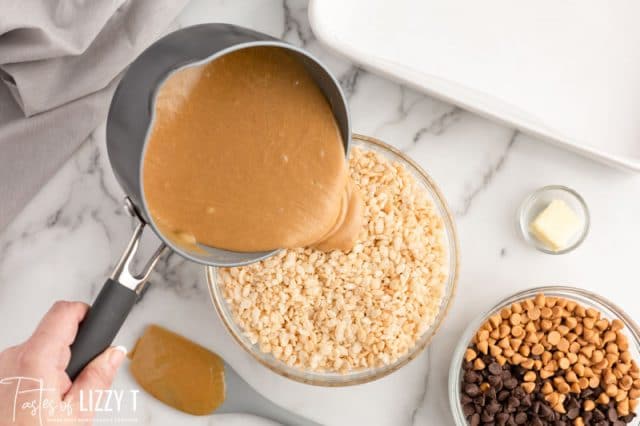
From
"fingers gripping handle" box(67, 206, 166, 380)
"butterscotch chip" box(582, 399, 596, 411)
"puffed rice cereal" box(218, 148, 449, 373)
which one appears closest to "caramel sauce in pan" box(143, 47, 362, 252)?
"fingers gripping handle" box(67, 206, 166, 380)

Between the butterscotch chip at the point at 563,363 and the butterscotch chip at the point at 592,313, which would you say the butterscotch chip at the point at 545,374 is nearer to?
the butterscotch chip at the point at 563,363

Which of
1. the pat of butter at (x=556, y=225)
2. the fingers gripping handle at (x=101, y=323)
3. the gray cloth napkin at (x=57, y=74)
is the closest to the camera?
A: the fingers gripping handle at (x=101, y=323)

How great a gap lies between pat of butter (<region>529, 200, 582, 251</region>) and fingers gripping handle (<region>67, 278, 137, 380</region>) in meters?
0.85

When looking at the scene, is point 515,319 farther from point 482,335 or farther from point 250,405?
point 250,405

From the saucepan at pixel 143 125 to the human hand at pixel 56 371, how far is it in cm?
2

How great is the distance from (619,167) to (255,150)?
831 mm

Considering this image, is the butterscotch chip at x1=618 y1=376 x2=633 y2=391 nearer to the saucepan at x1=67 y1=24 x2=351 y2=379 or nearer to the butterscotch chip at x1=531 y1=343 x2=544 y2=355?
the butterscotch chip at x1=531 y1=343 x2=544 y2=355

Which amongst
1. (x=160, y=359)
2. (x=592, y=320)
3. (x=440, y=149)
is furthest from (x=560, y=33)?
(x=160, y=359)

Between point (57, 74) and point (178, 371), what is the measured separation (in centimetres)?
68

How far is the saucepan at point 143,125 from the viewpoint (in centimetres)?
99

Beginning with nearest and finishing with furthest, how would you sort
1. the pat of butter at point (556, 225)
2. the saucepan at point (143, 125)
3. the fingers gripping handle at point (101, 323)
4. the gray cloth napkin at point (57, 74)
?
the saucepan at point (143, 125) < the fingers gripping handle at point (101, 323) < the gray cloth napkin at point (57, 74) < the pat of butter at point (556, 225)

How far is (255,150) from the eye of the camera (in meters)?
1.07

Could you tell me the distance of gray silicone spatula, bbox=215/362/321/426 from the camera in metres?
1.53

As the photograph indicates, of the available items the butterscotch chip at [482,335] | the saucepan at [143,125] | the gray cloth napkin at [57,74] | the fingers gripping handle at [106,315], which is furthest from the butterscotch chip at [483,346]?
the gray cloth napkin at [57,74]
